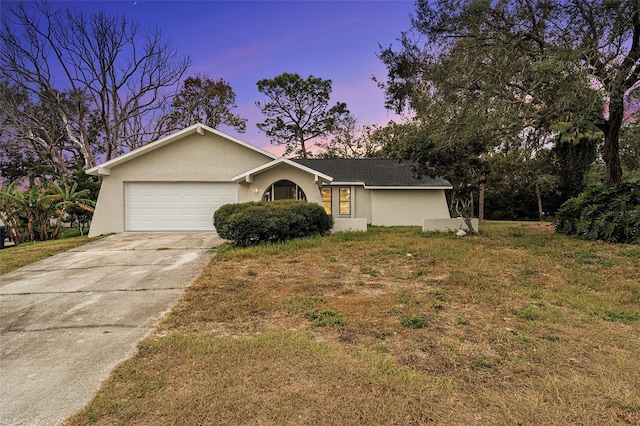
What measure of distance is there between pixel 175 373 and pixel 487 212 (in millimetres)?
27500

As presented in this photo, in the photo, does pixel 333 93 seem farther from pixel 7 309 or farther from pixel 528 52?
pixel 7 309

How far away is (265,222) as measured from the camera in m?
10.5

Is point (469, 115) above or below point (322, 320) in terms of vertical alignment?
above

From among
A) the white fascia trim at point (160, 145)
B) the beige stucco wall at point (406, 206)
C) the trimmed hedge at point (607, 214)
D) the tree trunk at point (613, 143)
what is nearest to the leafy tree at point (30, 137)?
the white fascia trim at point (160, 145)

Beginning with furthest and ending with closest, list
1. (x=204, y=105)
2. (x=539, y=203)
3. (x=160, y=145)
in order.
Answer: (x=204, y=105) → (x=539, y=203) → (x=160, y=145)

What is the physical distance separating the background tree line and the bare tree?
0.25 feet

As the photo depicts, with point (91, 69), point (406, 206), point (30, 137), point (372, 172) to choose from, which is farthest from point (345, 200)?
point (30, 137)

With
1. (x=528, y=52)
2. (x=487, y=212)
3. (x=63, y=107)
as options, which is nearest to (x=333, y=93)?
(x=487, y=212)

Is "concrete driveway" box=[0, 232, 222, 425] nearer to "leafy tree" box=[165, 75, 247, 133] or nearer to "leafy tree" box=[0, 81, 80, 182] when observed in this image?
"leafy tree" box=[0, 81, 80, 182]

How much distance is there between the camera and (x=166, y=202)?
15062 mm

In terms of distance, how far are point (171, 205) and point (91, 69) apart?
18211 mm

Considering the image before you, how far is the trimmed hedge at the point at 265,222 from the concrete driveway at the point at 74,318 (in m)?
1.05

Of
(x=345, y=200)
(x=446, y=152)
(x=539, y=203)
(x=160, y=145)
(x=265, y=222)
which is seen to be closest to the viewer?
(x=265, y=222)

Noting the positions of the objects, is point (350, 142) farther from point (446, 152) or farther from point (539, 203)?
point (446, 152)
